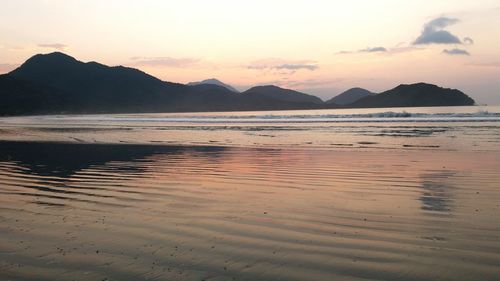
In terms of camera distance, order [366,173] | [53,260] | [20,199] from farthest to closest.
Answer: [366,173] < [20,199] < [53,260]

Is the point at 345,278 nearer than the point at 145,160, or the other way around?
the point at 345,278

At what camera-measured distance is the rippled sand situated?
5398 mm

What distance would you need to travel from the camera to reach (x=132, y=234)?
7.03m

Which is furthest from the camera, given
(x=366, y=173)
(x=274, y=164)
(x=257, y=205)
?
(x=274, y=164)

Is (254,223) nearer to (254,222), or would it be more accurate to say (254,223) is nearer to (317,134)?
(254,222)

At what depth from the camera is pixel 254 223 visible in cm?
760

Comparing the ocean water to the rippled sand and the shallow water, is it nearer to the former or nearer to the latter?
the rippled sand

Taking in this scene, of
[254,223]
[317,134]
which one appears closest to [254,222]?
[254,223]

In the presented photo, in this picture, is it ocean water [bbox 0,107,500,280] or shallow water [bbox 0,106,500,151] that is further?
shallow water [bbox 0,106,500,151]

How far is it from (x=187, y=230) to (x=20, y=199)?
519cm

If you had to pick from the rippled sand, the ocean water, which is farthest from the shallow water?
the rippled sand

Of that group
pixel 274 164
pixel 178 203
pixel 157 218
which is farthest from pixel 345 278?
pixel 274 164

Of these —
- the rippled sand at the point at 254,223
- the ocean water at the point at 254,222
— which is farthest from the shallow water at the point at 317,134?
the rippled sand at the point at 254,223

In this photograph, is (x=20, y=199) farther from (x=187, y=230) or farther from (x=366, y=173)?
(x=366, y=173)
